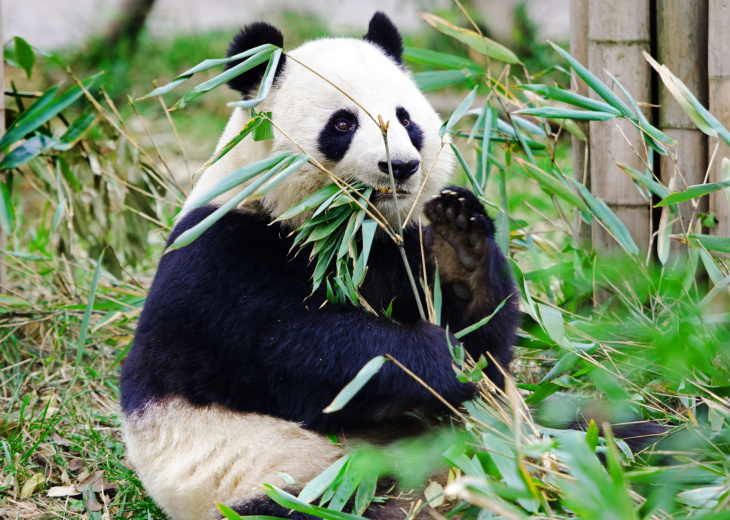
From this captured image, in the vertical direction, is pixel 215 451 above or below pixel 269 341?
below

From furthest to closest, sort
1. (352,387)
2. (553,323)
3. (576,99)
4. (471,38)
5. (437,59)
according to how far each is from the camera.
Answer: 1. (437,59)
2. (471,38)
3. (576,99)
4. (553,323)
5. (352,387)

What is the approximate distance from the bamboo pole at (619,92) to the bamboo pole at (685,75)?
0.08m

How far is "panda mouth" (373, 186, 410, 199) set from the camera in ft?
8.00

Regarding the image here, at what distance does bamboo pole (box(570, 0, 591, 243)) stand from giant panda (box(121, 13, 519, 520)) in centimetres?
101

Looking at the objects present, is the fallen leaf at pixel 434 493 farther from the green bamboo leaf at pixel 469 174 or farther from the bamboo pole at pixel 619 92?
the bamboo pole at pixel 619 92

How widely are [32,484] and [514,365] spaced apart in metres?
1.92

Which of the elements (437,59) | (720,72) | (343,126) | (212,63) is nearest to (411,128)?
(343,126)

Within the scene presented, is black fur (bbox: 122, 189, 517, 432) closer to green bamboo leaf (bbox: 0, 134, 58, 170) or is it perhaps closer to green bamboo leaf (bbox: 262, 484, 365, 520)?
green bamboo leaf (bbox: 262, 484, 365, 520)

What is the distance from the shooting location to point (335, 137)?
2541 millimetres

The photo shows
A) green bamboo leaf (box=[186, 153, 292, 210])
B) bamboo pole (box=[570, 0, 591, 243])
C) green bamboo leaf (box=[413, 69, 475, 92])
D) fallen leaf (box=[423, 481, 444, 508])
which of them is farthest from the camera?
green bamboo leaf (box=[413, 69, 475, 92])

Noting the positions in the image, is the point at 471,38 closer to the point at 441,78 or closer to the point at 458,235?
the point at 441,78

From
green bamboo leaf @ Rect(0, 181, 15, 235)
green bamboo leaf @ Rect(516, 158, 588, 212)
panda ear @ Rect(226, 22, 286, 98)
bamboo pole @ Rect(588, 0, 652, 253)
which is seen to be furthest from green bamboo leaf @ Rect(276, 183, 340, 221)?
green bamboo leaf @ Rect(0, 181, 15, 235)

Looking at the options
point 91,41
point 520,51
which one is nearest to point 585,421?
point 520,51

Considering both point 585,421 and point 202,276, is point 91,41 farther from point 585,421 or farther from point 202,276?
point 585,421
